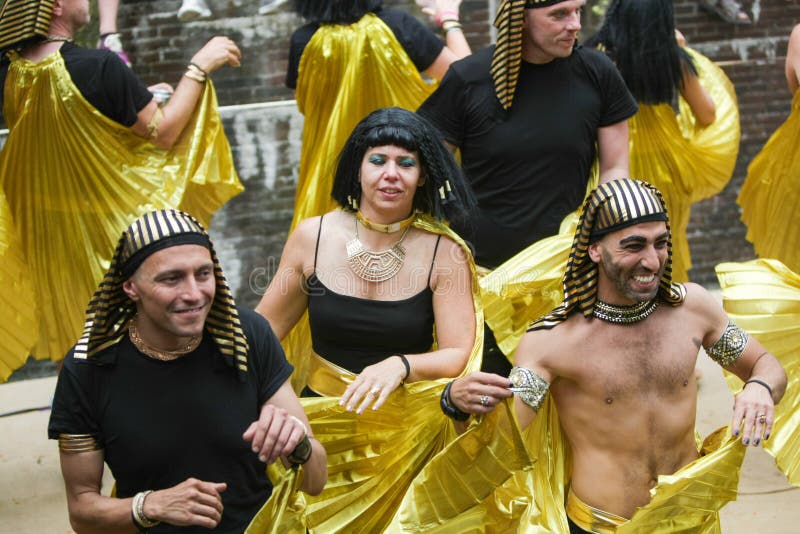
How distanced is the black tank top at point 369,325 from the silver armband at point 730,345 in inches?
33.2

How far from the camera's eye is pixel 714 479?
113 inches

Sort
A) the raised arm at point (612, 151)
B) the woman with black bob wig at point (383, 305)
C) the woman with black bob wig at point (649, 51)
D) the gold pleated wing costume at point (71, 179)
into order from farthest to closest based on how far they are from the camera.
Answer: the woman with black bob wig at point (649, 51) < the gold pleated wing costume at point (71, 179) < the raised arm at point (612, 151) < the woman with black bob wig at point (383, 305)

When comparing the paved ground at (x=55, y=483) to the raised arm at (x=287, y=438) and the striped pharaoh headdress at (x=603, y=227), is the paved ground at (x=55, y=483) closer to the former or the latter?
the striped pharaoh headdress at (x=603, y=227)

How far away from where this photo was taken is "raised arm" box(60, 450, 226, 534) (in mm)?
2473

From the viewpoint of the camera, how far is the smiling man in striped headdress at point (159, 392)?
264 centimetres

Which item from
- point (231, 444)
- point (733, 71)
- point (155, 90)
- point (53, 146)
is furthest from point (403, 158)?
point (733, 71)

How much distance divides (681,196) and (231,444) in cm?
330

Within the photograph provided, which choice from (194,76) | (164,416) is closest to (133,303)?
(164,416)

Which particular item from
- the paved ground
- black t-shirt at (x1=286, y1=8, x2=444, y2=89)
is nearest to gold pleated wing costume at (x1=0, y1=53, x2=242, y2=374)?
the paved ground

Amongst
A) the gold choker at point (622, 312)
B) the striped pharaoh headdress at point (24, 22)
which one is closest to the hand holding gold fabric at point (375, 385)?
the gold choker at point (622, 312)

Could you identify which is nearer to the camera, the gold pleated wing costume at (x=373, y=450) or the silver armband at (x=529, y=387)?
the silver armband at (x=529, y=387)

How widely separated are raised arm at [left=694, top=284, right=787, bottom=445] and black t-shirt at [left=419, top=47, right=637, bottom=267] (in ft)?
3.46

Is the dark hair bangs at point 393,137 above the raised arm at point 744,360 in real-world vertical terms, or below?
above

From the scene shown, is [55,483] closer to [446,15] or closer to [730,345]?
[446,15]
